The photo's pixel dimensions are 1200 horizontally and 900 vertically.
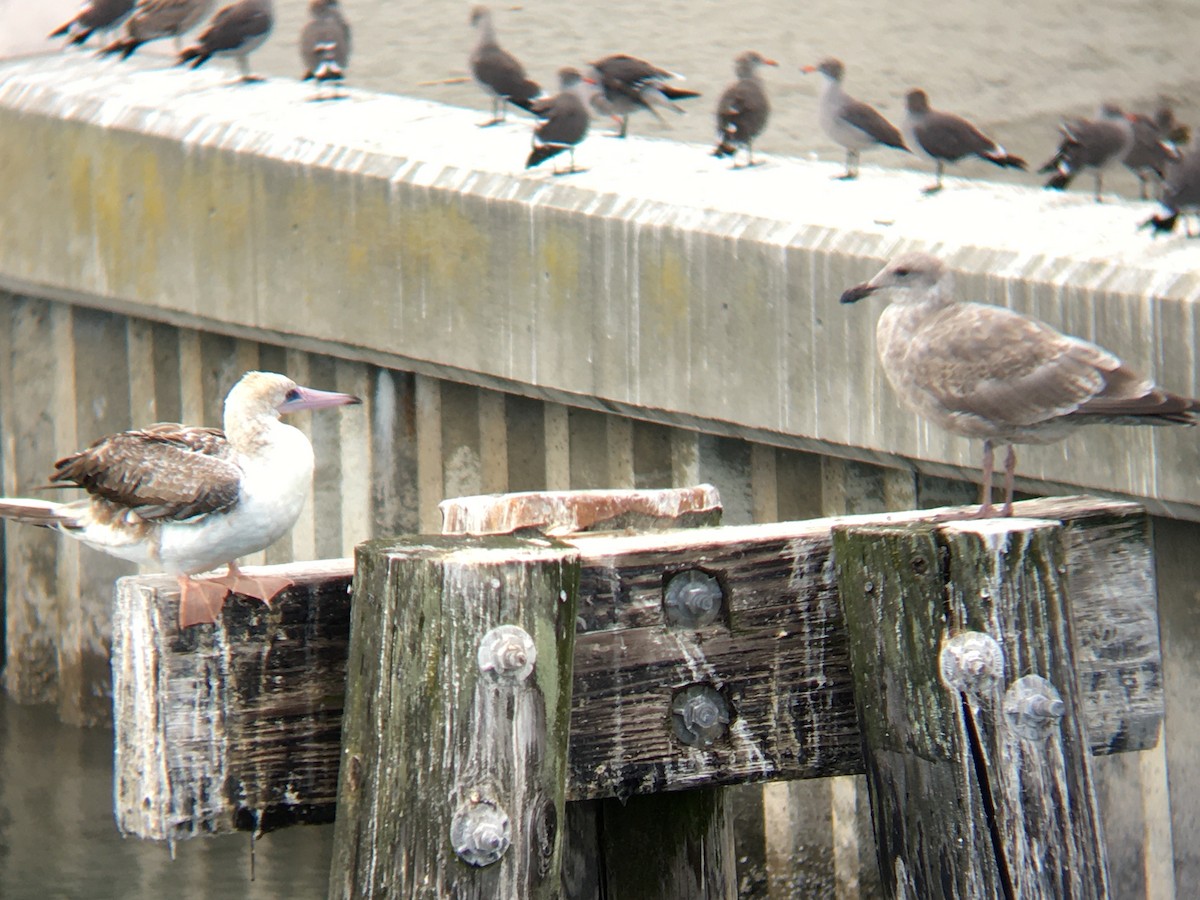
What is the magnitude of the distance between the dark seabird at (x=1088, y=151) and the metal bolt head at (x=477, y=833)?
179 inches

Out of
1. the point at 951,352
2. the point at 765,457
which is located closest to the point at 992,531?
the point at 951,352

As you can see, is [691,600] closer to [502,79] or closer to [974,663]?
[974,663]

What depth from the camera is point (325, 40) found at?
8.70 m

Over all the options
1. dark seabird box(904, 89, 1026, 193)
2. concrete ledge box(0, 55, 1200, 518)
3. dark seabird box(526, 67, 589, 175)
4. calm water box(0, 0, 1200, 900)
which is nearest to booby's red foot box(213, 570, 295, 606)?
concrete ledge box(0, 55, 1200, 518)

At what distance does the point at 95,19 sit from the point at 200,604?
682cm

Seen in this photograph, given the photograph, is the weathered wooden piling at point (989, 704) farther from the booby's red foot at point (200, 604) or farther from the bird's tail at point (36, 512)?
the bird's tail at point (36, 512)

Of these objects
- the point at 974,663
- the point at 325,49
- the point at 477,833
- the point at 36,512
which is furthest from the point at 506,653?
the point at 325,49

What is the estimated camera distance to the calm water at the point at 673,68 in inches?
343

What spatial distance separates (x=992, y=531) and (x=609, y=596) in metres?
0.64

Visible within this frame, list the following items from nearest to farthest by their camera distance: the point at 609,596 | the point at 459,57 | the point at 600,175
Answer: the point at 609,596 < the point at 600,175 < the point at 459,57

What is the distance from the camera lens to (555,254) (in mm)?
6520

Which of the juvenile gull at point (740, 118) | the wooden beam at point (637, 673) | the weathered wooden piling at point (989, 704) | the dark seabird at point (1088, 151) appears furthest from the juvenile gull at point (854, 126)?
the weathered wooden piling at point (989, 704)

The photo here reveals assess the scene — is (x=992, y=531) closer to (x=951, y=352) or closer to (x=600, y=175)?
(x=951, y=352)

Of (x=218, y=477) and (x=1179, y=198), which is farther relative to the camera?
(x=1179, y=198)
